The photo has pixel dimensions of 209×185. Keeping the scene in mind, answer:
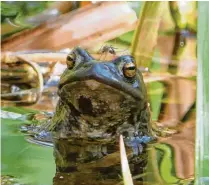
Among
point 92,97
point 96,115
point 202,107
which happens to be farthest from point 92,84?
point 202,107

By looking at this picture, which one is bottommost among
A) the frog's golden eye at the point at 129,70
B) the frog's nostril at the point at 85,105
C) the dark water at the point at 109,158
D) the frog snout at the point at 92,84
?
the dark water at the point at 109,158

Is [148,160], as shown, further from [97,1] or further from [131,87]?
[97,1]

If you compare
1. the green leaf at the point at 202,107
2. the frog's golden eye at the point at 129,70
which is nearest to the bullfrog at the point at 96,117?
the frog's golden eye at the point at 129,70

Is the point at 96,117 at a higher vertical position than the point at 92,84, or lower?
lower

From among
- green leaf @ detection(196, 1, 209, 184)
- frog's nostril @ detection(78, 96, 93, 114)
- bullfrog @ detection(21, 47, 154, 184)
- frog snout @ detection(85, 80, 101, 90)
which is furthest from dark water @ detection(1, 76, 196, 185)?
green leaf @ detection(196, 1, 209, 184)

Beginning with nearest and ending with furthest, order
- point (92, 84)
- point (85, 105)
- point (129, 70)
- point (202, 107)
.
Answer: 1. point (202, 107)
2. point (92, 84)
3. point (129, 70)
4. point (85, 105)

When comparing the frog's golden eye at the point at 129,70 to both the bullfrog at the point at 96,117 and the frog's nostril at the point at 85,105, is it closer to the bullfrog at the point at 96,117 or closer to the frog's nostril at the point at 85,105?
the bullfrog at the point at 96,117

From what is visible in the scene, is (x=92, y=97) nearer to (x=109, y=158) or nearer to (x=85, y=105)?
(x=85, y=105)
